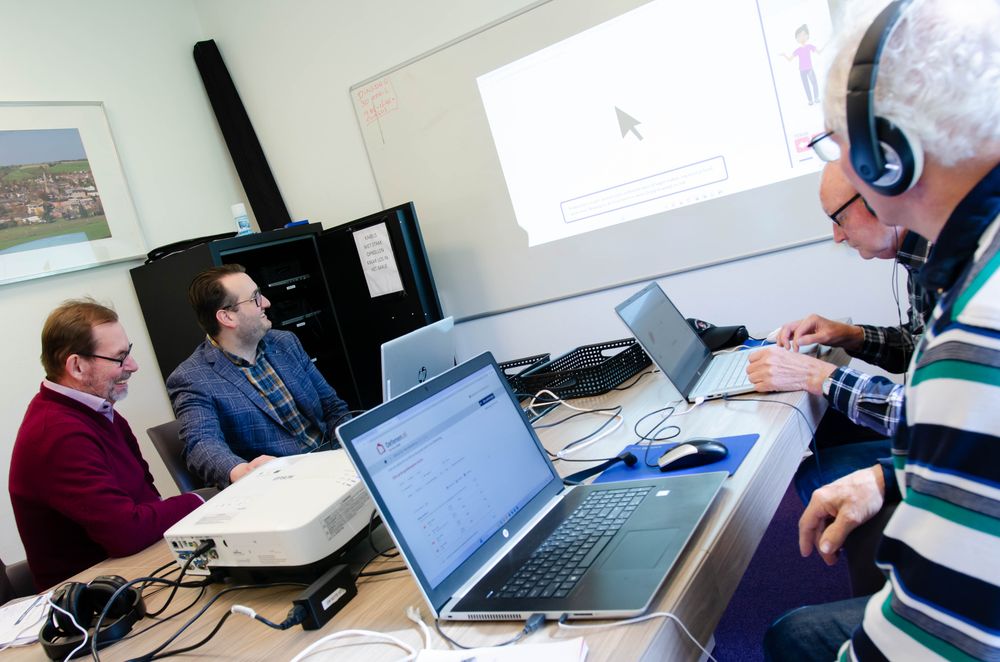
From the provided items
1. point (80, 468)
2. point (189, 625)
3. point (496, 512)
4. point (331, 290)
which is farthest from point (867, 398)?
point (331, 290)

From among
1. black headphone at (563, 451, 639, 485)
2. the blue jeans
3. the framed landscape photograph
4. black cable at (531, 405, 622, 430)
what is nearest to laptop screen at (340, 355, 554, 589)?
black headphone at (563, 451, 639, 485)

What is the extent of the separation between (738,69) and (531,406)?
1545mm

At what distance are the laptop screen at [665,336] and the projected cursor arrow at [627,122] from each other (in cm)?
118

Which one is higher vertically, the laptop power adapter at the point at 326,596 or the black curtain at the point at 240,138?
the black curtain at the point at 240,138

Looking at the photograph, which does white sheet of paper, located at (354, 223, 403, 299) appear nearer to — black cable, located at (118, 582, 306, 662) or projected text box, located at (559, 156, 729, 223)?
projected text box, located at (559, 156, 729, 223)

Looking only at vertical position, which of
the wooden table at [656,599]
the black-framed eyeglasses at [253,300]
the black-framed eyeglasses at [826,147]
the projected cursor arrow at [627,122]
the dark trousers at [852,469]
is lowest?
the dark trousers at [852,469]

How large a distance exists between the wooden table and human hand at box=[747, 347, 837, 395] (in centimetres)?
2

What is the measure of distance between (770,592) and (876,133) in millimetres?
1722

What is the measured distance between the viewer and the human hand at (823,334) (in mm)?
1729

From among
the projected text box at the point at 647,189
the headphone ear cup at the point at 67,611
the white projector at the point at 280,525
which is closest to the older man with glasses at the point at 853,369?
the white projector at the point at 280,525

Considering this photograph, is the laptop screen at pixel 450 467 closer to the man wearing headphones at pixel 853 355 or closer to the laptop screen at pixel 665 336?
the laptop screen at pixel 665 336

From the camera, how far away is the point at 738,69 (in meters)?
2.56

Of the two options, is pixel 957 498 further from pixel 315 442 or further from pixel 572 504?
pixel 315 442

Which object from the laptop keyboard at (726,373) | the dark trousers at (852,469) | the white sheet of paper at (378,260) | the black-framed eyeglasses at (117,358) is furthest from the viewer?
the white sheet of paper at (378,260)
